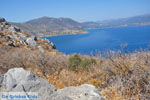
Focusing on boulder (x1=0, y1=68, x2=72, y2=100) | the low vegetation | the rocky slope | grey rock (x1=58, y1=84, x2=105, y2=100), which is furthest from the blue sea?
the rocky slope

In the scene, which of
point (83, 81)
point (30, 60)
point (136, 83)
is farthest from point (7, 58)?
point (136, 83)

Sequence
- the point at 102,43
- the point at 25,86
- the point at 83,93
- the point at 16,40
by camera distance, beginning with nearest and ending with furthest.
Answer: the point at 25,86 < the point at 83,93 < the point at 16,40 < the point at 102,43

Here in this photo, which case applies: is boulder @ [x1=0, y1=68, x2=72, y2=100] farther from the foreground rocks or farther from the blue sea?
the blue sea

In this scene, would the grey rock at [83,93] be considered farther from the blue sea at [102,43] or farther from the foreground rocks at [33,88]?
the blue sea at [102,43]

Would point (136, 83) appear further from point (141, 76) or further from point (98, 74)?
point (98, 74)

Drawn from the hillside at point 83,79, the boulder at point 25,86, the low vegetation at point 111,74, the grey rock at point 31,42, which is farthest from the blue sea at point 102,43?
the grey rock at point 31,42

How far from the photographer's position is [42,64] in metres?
8.03

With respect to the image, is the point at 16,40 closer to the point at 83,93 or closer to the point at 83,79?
the point at 83,79

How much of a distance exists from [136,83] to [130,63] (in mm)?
1146

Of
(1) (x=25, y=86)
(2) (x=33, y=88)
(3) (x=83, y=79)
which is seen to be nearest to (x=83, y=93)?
(2) (x=33, y=88)

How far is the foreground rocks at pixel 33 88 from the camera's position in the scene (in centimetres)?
314

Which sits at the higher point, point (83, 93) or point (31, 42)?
point (83, 93)

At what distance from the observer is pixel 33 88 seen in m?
3.21

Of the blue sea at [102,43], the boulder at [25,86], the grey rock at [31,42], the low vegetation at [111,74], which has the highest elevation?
the boulder at [25,86]
